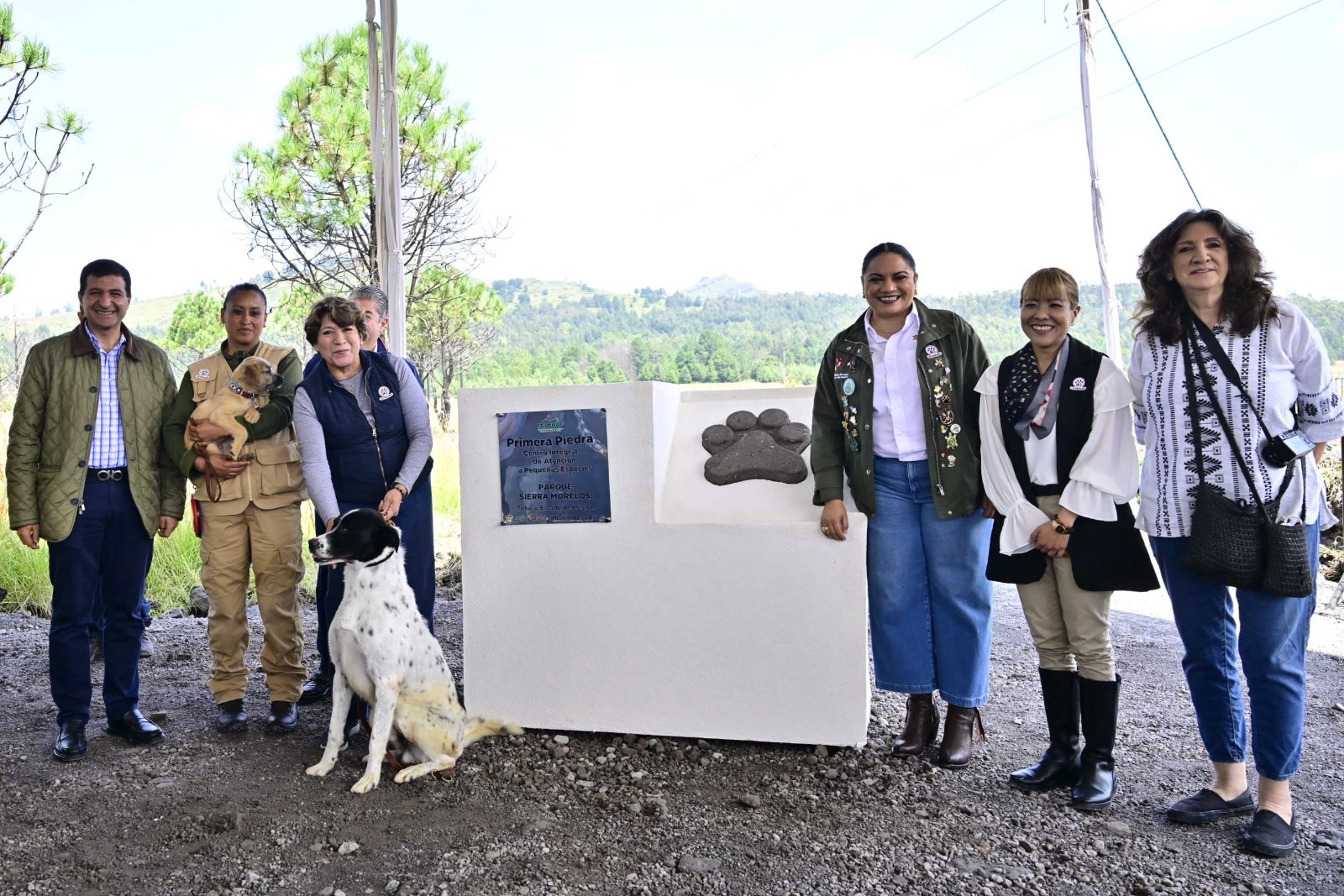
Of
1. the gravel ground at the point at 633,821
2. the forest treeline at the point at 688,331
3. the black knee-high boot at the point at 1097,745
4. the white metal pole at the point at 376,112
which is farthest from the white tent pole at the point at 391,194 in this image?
the forest treeline at the point at 688,331

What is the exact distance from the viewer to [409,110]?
13.2m

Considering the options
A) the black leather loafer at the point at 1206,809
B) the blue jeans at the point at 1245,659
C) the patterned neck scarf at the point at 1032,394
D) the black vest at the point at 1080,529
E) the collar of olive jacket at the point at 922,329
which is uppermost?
the collar of olive jacket at the point at 922,329

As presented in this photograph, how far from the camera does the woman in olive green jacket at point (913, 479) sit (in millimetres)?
3578

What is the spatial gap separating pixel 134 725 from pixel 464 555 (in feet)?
4.92

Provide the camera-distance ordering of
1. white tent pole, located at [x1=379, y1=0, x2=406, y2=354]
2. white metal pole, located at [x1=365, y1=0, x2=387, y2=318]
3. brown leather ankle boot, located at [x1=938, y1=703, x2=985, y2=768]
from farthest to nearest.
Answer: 1. white metal pole, located at [x1=365, y1=0, x2=387, y2=318]
2. white tent pole, located at [x1=379, y1=0, x2=406, y2=354]
3. brown leather ankle boot, located at [x1=938, y1=703, x2=985, y2=768]

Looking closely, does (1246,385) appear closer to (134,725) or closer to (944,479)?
(944,479)

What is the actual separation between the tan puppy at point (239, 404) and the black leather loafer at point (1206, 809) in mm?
3702

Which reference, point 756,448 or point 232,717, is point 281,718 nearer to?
point 232,717

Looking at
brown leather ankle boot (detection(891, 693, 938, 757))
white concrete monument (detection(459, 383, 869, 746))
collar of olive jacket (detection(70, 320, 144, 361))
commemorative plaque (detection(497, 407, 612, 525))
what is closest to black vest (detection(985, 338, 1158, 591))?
white concrete monument (detection(459, 383, 869, 746))

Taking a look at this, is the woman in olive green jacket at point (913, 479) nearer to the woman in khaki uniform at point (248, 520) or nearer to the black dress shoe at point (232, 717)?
the woman in khaki uniform at point (248, 520)

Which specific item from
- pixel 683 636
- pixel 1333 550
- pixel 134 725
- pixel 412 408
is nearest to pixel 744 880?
pixel 683 636

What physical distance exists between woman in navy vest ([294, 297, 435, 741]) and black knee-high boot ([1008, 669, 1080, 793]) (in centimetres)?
241

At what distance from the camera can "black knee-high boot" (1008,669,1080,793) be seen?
341 centimetres

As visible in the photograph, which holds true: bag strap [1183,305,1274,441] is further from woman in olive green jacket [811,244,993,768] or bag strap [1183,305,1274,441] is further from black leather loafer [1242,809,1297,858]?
black leather loafer [1242,809,1297,858]
